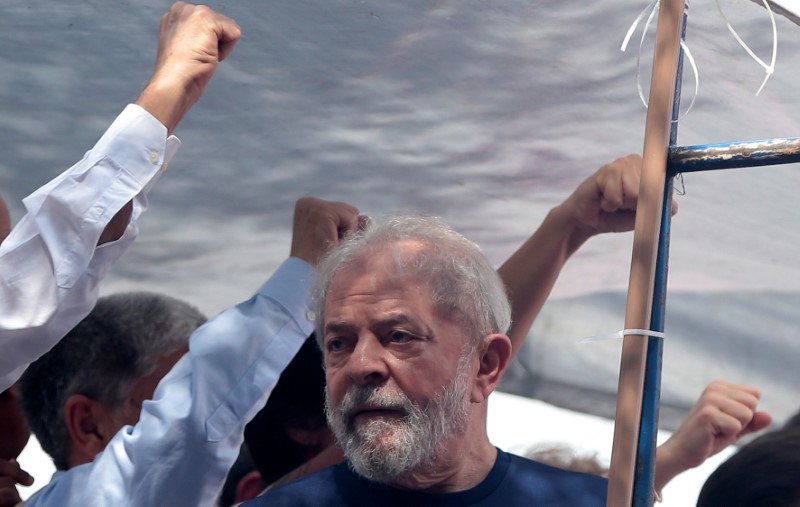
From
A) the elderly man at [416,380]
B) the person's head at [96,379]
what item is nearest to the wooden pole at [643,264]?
A: the elderly man at [416,380]

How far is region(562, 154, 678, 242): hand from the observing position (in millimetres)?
2078

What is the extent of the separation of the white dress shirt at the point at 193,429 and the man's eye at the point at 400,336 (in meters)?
0.26

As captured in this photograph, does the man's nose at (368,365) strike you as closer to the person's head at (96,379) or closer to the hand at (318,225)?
the hand at (318,225)

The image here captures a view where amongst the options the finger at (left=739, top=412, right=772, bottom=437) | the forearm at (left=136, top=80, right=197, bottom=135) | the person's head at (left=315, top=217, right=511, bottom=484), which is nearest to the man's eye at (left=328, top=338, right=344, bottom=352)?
the person's head at (left=315, top=217, right=511, bottom=484)

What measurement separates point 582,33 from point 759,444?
91cm

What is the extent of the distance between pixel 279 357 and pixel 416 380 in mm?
305

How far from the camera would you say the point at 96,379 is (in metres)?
2.09

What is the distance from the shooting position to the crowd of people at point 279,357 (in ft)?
5.69

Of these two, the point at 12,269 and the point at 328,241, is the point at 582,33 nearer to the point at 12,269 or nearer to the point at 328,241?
the point at 328,241

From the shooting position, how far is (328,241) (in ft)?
6.93

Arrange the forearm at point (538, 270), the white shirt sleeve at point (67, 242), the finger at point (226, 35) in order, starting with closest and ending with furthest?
the white shirt sleeve at point (67, 242), the finger at point (226, 35), the forearm at point (538, 270)

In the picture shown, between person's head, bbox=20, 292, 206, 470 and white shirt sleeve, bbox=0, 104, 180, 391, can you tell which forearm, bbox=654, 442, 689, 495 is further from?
white shirt sleeve, bbox=0, 104, 180, 391

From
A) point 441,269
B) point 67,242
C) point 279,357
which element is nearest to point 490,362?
point 441,269

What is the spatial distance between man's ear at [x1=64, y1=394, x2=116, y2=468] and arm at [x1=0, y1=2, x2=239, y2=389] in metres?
0.29
